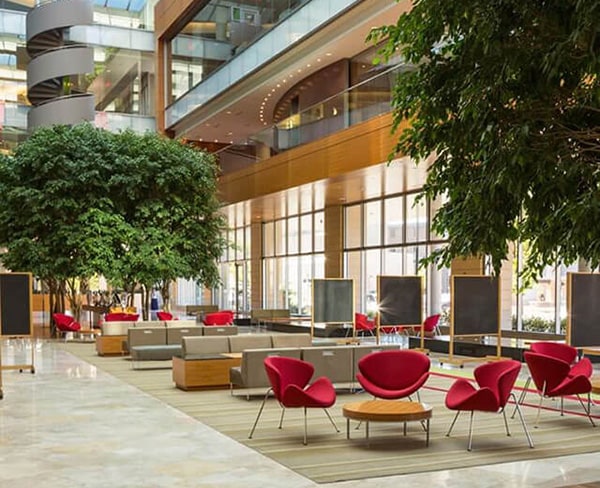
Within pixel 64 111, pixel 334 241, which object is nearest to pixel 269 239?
pixel 334 241

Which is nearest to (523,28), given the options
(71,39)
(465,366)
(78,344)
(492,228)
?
(492,228)

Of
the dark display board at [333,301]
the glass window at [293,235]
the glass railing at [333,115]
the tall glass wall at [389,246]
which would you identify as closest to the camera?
the glass railing at [333,115]

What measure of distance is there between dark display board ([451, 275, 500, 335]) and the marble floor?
274 inches

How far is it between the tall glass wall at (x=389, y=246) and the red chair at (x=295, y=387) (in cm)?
1310

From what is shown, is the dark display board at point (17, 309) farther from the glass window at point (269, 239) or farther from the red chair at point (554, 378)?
the glass window at point (269, 239)

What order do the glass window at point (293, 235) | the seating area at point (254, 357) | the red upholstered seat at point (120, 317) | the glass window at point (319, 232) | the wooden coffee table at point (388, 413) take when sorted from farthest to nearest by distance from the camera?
the glass window at point (293, 235)
the glass window at point (319, 232)
the red upholstered seat at point (120, 317)
the seating area at point (254, 357)
the wooden coffee table at point (388, 413)

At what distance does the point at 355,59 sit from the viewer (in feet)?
79.2

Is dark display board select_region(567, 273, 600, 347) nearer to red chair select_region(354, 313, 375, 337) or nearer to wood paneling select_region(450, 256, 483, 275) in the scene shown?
wood paneling select_region(450, 256, 483, 275)

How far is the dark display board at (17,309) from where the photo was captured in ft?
46.2

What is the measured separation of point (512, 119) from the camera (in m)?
4.18

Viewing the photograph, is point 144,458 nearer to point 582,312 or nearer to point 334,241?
point 582,312

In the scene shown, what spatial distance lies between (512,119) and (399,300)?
13.7 meters

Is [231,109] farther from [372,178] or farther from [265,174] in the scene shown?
[372,178]

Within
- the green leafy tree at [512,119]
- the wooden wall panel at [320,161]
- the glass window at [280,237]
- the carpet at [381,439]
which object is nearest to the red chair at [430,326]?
the wooden wall panel at [320,161]
